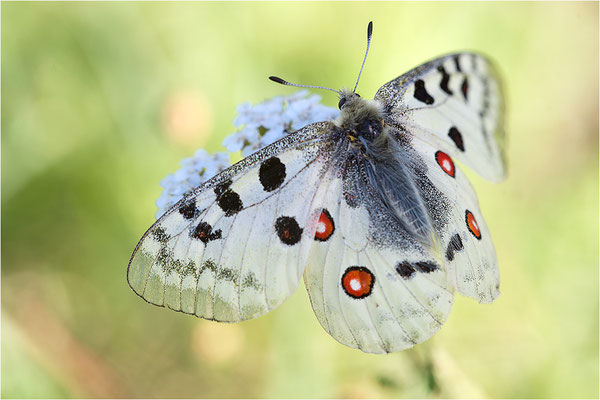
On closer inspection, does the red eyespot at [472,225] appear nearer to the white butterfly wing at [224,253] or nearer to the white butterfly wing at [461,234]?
the white butterfly wing at [461,234]

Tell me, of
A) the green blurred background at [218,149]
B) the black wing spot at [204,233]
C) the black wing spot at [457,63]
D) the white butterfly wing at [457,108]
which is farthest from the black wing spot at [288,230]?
the green blurred background at [218,149]

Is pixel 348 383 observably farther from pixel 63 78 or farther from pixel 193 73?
pixel 63 78

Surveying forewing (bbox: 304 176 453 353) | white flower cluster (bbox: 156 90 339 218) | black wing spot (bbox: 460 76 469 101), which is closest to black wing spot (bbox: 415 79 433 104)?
black wing spot (bbox: 460 76 469 101)

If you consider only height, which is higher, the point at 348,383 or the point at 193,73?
the point at 193,73

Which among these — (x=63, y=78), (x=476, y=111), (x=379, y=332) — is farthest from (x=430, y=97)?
(x=63, y=78)

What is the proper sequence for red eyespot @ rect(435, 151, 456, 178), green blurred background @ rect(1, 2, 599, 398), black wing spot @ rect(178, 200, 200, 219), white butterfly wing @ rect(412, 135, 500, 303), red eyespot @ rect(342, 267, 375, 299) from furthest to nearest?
green blurred background @ rect(1, 2, 599, 398) → red eyespot @ rect(435, 151, 456, 178) → white butterfly wing @ rect(412, 135, 500, 303) → red eyespot @ rect(342, 267, 375, 299) → black wing spot @ rect(178, 200, 200, 219)

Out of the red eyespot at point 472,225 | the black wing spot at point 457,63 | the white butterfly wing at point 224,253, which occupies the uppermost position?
the black wing spot at point 457,63

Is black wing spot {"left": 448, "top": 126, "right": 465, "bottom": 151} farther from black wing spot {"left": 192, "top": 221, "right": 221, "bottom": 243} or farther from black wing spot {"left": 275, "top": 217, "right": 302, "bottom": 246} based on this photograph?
black wing spot {"left": 192, "top": 221, "right": 221, "bottom": 243}

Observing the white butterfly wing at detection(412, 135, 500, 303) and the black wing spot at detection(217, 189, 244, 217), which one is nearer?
the black wing spot at detection(217, 189, 244, 217)
